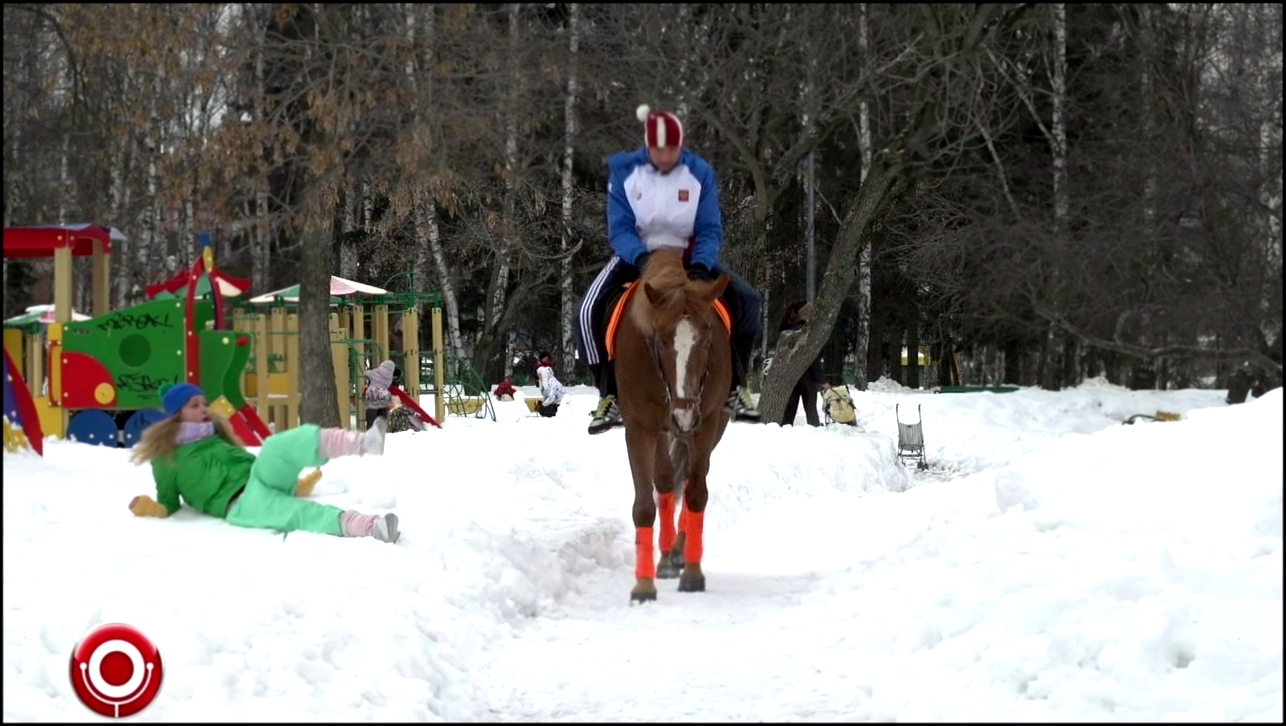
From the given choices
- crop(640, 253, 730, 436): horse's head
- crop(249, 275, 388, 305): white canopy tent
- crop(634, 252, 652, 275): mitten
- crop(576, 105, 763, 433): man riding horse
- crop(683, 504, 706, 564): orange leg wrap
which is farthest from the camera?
crop(683, 504, 706, 564): orange leg wrap

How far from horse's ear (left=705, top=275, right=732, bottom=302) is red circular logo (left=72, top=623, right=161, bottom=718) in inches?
130

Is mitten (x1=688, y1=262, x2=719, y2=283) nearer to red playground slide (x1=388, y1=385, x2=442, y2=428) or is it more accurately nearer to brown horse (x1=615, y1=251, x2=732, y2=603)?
brown horse (x1=615, y1=251, x2=732, y2=603)

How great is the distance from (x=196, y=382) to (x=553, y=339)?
3.93 m

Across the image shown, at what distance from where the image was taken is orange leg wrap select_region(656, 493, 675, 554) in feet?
24.4

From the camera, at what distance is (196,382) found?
10.9 ft

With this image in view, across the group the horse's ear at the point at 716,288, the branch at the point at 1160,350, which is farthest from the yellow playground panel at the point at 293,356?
the branch at the point at 1160,350

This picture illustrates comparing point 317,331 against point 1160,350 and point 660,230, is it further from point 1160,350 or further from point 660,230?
point 660,230

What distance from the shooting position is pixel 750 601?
22.1 ft

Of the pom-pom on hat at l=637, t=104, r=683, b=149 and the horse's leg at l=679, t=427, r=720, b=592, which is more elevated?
the pom-pom on hat at l=637, t=104, r=683, b=149

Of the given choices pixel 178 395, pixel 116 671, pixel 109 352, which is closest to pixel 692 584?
pixel 116 671

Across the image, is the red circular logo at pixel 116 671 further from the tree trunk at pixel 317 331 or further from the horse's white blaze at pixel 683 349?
the horse's white blaze at pixel 683 349

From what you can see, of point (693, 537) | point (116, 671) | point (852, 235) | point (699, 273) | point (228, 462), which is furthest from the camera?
point (693, 537)

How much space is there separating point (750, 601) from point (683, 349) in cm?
161

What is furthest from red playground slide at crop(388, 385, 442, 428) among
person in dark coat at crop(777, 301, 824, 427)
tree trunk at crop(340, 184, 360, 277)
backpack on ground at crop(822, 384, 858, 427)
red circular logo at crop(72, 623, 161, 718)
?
backpack on ground at crop(822, 384, 858, 427)
